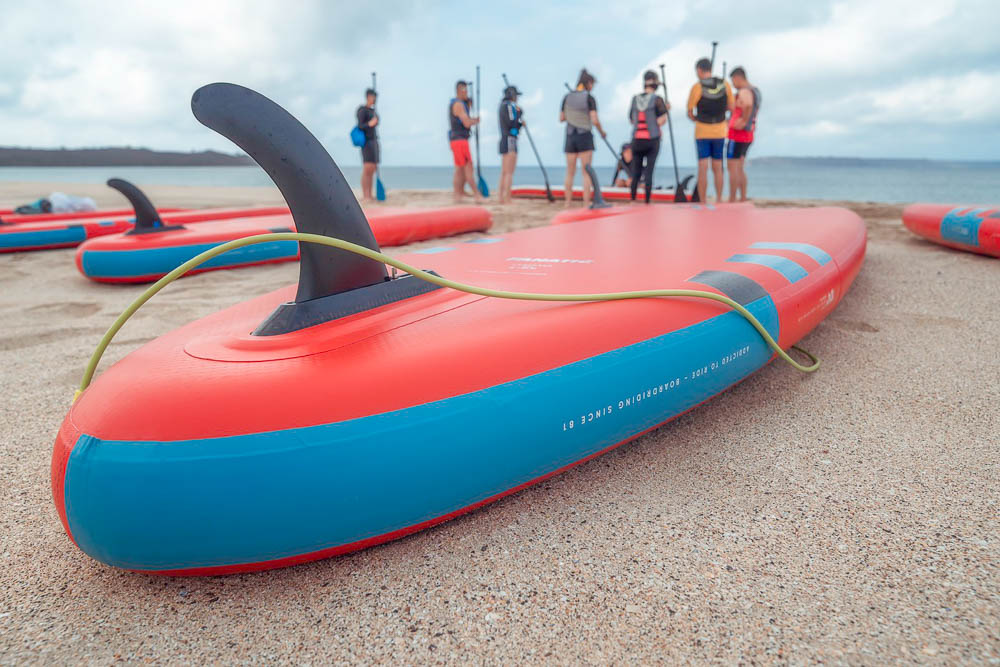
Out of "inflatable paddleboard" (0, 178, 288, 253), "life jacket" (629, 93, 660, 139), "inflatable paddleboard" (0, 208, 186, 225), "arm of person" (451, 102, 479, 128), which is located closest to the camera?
"inflatable paddleboard" (0, 178, 288, 253)

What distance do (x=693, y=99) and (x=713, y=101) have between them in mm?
153

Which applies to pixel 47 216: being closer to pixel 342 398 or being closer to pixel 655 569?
pixel 342 398

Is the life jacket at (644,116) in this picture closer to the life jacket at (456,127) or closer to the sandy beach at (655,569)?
the life jacket at (456,127)

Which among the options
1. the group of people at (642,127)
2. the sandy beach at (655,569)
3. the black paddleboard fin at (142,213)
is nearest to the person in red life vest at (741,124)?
the group of people at (642,127)

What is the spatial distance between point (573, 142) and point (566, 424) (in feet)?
16.4

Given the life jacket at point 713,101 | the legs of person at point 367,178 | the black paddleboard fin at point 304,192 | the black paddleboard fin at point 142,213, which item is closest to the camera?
the black paddleboard fin at point 304,192

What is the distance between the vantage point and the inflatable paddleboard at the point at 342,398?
2.77ft

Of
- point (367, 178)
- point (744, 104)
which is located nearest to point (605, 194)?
point (744, 104)

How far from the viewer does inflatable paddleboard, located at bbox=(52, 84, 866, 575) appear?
84cm

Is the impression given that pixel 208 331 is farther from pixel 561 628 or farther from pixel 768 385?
pixel 768 385

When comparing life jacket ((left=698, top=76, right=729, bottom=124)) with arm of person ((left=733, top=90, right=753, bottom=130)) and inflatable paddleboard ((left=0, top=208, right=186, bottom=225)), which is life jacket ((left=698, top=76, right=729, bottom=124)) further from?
inflatable paddleboard ((left=0, top=208, right=186, bottom=225))

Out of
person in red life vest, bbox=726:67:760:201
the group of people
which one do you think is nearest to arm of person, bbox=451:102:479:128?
the group of people

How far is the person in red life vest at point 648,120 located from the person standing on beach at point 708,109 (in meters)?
0.43

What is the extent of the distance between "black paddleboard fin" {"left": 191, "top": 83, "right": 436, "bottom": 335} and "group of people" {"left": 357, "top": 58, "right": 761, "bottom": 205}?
4.06 m
